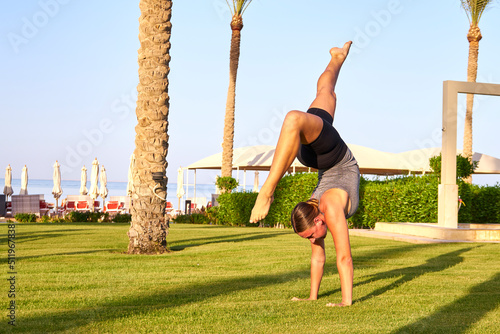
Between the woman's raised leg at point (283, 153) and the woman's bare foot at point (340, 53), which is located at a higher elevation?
the woman's bare foot at point (340, 53)

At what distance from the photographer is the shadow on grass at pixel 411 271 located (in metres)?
5.25

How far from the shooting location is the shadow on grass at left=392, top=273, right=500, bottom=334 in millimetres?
3600

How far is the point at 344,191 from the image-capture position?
4.46 m

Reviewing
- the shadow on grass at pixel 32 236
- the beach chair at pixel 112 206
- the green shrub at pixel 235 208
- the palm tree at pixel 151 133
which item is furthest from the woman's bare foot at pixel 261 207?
the beach chair at pixel 112 206

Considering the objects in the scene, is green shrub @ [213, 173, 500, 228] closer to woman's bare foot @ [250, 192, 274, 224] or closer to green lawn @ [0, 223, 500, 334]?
green lawn @ [0, 223, 500, 334]

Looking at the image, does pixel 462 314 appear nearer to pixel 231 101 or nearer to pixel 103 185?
pixel 231 101

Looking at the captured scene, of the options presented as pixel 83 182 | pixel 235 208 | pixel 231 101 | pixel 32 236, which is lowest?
pixel 32 236

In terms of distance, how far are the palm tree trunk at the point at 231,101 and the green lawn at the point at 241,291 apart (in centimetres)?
1174

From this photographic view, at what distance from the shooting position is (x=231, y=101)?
70.5 feet

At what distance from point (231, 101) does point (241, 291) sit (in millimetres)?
16863

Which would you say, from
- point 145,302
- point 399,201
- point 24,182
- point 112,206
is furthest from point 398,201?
point 24,182

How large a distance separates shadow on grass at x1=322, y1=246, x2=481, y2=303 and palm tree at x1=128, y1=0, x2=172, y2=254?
3.83m

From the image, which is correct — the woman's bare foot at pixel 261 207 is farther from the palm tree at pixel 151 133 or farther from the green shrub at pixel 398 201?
the green shrub at pixel 398 201

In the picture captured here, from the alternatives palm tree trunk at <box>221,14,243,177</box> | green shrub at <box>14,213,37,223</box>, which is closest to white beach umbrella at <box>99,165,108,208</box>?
green shrub at <box>14,213,37,223</box>
